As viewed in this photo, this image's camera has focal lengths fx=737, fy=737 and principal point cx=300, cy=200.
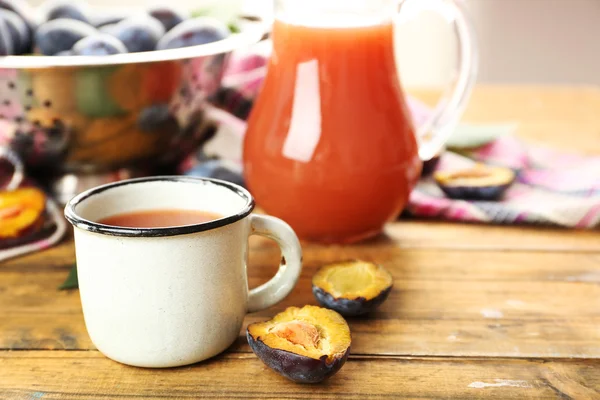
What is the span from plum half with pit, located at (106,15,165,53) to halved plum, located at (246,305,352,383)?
433 mm

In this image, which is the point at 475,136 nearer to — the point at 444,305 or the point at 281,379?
the point at 444,305

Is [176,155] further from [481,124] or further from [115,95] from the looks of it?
[481,124]

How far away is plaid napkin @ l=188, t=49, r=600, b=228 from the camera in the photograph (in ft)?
2.97

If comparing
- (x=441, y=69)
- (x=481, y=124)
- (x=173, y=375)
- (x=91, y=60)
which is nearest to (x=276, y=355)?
(x=173, y=375)

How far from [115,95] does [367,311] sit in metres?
0.39

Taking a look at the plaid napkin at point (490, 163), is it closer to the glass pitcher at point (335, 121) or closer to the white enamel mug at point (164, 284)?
the glass pitcher at point (335, 121)

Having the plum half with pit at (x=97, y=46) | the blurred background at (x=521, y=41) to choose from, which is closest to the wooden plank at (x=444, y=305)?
the plum half with pit at (x=97, y=46)

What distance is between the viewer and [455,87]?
897mm

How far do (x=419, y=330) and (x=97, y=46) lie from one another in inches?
18.9

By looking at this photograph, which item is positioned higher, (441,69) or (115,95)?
(115,95)

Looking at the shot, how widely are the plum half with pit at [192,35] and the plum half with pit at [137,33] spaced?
0.04 ft

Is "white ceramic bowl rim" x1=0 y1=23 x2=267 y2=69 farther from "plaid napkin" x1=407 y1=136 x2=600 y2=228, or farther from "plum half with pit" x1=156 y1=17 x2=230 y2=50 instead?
"plaid napkin" x1=407 y1=136 x2=600 y2=228

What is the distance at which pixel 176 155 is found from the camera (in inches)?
39.9

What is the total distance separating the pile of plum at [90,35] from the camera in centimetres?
84
